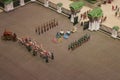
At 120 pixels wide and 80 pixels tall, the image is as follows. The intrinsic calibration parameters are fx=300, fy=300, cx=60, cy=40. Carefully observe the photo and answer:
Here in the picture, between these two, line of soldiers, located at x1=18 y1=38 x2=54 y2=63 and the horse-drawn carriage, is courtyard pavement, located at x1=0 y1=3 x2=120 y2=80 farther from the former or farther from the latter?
the horse-drawn carriage

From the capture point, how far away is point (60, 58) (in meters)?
41.2

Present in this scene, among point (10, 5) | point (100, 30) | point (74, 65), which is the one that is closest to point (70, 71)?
point (74, 65)

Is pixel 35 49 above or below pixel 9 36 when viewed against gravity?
below

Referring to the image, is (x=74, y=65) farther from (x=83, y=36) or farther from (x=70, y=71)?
(x=83, y=36)

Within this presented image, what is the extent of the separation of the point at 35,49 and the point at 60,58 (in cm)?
371

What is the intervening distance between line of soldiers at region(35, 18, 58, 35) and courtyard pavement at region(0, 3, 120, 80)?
652 mm

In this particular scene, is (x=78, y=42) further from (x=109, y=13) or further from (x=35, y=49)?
(x=109, y=13)

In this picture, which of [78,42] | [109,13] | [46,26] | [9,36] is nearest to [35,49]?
[9,36]

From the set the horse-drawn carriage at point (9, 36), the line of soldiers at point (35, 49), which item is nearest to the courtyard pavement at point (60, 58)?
the line of soldiers at point (35, 49)

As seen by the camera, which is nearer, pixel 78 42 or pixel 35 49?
pixel 35 49

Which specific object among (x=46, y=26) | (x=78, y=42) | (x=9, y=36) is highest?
(x=46, y=26)

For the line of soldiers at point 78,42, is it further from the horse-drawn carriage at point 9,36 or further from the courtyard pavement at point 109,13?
the horse-drawn carriage at point 9,36

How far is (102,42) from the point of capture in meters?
44.6

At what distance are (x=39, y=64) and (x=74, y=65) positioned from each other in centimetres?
468
